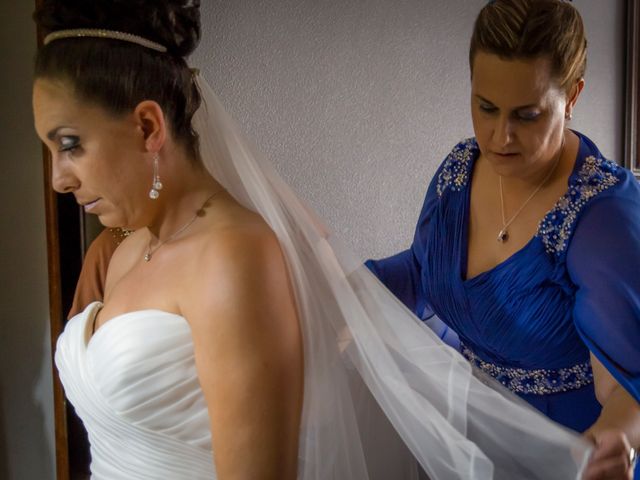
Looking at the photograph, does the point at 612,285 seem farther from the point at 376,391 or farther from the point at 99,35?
the point at 99,35

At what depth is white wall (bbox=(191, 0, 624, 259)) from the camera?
162 centimetres

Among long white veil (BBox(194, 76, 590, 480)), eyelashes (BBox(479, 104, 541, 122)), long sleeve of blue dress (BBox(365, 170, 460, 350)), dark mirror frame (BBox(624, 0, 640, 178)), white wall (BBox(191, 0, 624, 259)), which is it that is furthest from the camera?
dark mirror frame (BBox(624, 0, 640, 178))

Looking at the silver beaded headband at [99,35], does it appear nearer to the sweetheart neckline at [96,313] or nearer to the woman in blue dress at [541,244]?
the sweetheart neckline at [96,313]

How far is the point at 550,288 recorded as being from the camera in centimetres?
109

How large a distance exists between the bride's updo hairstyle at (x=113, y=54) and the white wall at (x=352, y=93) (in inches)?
26.7

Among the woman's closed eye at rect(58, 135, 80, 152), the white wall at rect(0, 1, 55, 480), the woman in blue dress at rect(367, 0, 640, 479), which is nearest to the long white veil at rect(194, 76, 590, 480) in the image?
the woman in blue dress at rect(367, 0, 640, 479)

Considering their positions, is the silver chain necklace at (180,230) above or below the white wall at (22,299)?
above

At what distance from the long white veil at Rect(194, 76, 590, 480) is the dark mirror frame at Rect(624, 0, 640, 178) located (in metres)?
1.92

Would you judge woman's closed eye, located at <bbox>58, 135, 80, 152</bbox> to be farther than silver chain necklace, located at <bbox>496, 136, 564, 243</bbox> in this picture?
No

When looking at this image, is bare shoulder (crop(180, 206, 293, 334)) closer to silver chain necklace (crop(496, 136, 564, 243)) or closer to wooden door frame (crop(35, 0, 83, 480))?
silver chain necklace (crop(496, 136, 564, 243))

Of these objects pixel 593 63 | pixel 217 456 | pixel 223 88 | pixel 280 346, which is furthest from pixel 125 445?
pixel 593 63

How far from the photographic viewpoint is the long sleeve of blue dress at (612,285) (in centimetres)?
97

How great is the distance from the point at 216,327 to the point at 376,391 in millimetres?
265

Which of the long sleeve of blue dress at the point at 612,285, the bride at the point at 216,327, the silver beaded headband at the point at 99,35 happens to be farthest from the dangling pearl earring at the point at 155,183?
the long sleeve of blue dress at the point at 612,285
